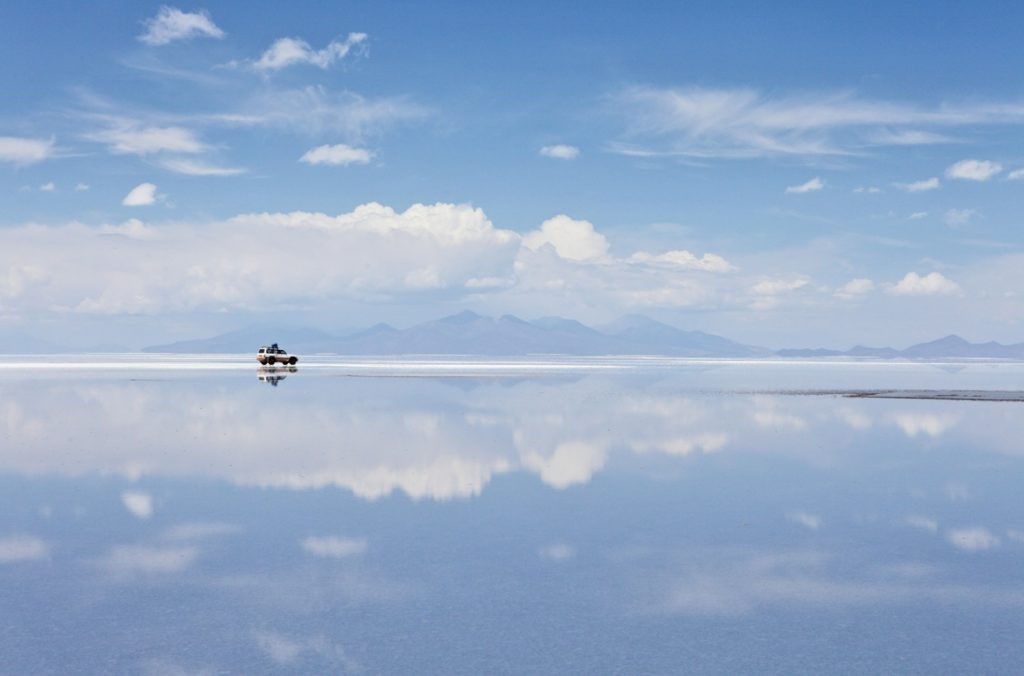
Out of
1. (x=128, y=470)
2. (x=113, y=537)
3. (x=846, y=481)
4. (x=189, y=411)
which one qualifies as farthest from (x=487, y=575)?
(x=189, y=411)

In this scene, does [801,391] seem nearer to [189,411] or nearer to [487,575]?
[189,411]

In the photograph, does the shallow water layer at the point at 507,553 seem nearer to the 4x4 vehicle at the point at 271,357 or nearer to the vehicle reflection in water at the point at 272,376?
the vehicle reflection in water at the point at 272,376

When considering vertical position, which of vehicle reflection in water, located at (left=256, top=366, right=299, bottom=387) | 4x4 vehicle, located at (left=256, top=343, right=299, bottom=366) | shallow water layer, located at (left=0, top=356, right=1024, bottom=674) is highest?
4x4 vehicle, located at (left=256, top=343, right=299, bottom=366)

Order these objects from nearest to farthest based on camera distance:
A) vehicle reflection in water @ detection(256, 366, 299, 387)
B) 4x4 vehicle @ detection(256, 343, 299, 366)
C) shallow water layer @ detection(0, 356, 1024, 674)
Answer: shallow water layer @ detection(0, 356, 1024, 674), vehicle reflection in water @ detection(256, 366, 299, 387), 4x4 vehicle @ detection(256, 343, 299, 366)

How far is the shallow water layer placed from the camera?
31.6ft

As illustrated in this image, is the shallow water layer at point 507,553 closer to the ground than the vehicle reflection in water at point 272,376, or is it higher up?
closer to the ground

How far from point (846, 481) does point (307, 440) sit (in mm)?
15724

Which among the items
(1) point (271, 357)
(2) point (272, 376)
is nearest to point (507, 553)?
(2) point (272, 376)

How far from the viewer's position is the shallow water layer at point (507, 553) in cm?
962

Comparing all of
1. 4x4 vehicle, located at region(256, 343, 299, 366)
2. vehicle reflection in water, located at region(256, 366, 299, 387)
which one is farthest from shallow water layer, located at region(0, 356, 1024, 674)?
4x4 vehicle, located at region(256, 343, 299, 366)

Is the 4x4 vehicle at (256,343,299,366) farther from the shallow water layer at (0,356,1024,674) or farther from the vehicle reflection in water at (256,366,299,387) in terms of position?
the shallow water layer at (0,356,1024,674)

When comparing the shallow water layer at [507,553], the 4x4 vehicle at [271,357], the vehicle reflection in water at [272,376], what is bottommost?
the shallow water layer at [507,553]

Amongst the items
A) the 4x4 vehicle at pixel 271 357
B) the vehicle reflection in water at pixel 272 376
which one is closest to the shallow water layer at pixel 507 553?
the vehicle reflection in water at pixel 272 376

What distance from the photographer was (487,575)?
12594 mm
